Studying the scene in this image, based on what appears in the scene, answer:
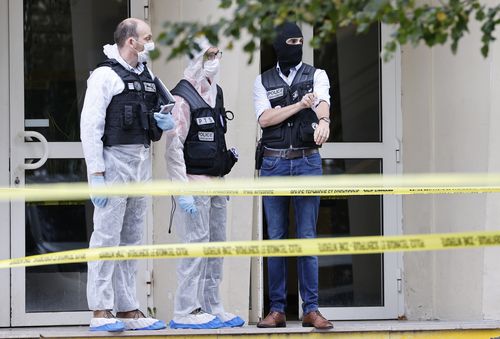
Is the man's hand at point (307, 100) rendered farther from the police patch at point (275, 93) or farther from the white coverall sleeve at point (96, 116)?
the white coverall sleeve at point (96, 116)

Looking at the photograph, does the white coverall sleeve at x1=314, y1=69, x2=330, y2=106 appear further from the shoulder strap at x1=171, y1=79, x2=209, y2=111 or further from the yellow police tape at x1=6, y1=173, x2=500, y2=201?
the shoulder strap at x1=171, y1=79, x2=209, y2=111

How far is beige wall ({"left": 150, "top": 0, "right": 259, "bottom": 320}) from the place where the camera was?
8.28 m

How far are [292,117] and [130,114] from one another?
3.66 feet

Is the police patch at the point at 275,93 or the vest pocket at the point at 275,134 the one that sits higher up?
the police patch at the point at 275,93

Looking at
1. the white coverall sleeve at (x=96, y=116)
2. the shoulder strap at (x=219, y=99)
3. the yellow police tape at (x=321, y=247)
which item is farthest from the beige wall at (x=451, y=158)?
the white coverall sleeve at (x=96, y=116)

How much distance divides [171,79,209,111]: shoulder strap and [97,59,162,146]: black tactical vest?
0.26 metres

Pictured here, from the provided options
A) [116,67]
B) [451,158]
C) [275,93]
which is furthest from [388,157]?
[116,67]

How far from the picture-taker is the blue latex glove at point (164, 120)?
7.09 m

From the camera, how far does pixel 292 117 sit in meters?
7.53

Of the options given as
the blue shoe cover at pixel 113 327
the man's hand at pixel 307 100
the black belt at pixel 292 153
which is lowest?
the blue shoe cover at pixel 113 327

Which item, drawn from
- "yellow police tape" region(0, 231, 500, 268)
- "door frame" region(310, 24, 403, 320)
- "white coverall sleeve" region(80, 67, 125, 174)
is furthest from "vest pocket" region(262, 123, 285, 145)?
"yellow police tape" region(0, 231, 500, 268)

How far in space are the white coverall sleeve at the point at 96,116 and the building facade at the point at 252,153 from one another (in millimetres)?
1322

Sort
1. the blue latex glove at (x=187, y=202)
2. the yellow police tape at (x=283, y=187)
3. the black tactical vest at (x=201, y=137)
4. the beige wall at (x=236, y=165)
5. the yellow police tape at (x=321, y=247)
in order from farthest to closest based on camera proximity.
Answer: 1. the beige wall at (x=236, y=165)
2. the black tactical vest at (x=201, y=137)
3. the blue latex glove at (x=187, y=202)
4. the yellow police tape at (x=283, y=187)
5. the yellow police tape at (x=321, y=247)

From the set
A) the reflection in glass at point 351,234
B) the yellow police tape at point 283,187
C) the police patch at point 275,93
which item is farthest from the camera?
the reflection in glass at point 351,234
